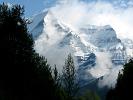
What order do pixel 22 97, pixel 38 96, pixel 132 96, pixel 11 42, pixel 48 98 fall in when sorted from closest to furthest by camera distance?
pixel 11 42
pixel 22 97
pixel 38 96
pixel 48 98
pixel 132 96

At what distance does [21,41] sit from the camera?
165 feet

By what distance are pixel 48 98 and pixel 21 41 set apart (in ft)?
48.0

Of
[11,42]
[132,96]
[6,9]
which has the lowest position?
[132,96]

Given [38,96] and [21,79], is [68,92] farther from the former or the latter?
[21,79]

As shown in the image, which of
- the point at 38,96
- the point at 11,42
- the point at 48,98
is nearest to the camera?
the point at 11,42

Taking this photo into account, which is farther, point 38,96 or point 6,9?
point 38,96

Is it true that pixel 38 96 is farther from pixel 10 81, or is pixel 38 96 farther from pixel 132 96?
pixel 132 96

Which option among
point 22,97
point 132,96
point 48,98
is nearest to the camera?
point 22,97

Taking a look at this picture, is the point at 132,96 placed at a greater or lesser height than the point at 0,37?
lesser

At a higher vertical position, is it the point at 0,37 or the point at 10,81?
the point at 0,37

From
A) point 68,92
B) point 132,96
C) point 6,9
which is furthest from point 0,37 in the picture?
point 68,92

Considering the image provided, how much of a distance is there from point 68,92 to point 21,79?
4493cm

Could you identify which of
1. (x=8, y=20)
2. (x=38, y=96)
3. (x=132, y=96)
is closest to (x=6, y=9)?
(x=8, y=20)

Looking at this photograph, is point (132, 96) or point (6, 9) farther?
point (132, 96)
